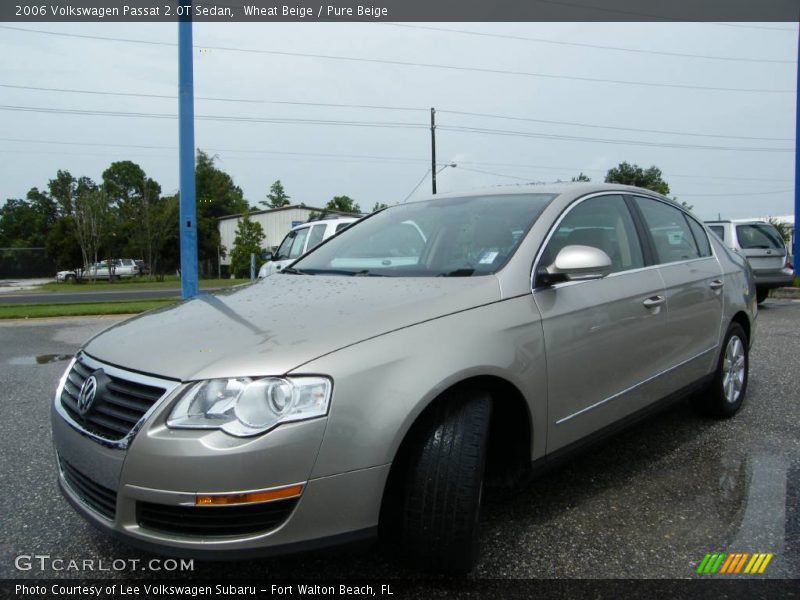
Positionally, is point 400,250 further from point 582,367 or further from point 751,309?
point 751,309

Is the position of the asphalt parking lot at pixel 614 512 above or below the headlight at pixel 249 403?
below

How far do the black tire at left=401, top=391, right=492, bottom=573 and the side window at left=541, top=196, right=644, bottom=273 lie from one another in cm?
107

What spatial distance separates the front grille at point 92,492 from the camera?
1.92 meters

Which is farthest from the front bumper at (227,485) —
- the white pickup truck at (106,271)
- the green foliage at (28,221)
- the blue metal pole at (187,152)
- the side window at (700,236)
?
the green foliage at (28,221)

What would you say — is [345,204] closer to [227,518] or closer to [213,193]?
[213,193]

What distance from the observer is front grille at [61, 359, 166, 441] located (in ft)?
6.12

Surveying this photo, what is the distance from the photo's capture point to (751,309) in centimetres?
428

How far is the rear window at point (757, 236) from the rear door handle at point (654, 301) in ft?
30.3

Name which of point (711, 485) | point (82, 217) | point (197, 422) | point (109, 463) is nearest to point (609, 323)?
point (711, 485)

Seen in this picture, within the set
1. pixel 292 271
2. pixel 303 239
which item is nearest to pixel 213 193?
pixel 303 239

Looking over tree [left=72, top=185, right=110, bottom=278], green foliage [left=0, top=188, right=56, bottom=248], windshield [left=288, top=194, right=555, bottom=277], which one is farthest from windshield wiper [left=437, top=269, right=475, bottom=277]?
green foliage [left=0, top=188, right=56, bottom=248]

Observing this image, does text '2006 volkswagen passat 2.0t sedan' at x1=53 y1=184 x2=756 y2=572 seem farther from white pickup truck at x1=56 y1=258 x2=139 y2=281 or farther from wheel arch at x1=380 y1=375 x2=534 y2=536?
white pickup truck at x1=56 y1=258 x2=139 y2=281

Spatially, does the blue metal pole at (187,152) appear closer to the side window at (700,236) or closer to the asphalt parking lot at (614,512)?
the asphalt parking lot at (614,512)

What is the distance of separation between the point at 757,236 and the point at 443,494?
1126cm
